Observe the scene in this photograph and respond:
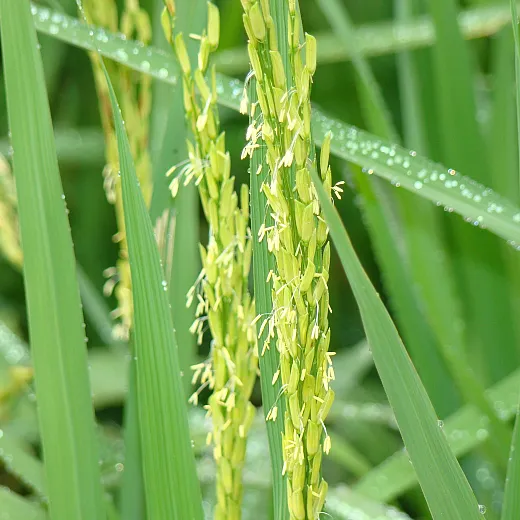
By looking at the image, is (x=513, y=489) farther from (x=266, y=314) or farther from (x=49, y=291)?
(x=49, y=291)

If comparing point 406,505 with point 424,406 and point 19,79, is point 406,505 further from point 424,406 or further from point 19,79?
point 19,79

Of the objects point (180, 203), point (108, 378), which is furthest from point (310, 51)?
point (108, 378)

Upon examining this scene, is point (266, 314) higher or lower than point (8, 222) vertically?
lower

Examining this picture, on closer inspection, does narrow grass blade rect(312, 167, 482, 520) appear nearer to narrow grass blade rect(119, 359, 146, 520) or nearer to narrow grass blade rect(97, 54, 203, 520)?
narrow grass blade rect(97, 54, 203, 520)

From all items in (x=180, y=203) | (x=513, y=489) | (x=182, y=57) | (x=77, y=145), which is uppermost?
(x=77, y=145)

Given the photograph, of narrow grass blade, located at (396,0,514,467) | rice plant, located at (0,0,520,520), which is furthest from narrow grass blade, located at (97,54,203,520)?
narrow grass blade, located at (396,0,514,467)

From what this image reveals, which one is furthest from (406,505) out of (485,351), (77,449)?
(77,449)
